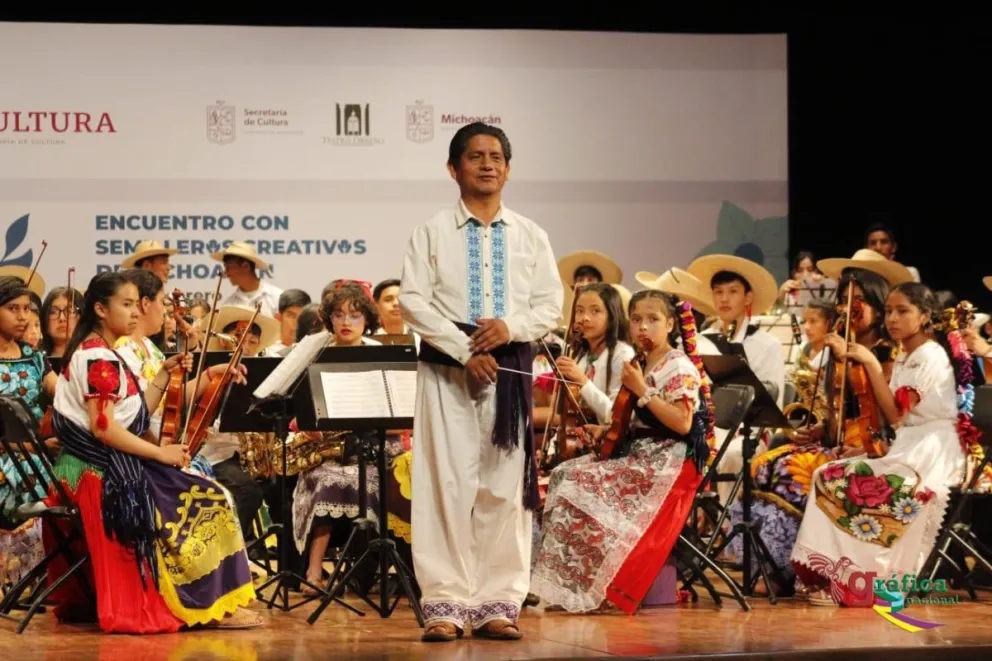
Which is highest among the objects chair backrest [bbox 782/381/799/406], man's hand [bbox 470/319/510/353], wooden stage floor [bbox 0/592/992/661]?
man's hand [bbox 470/319/510/353]

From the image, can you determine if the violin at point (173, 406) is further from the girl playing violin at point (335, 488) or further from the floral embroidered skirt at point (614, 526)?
the floral embroidered skirt at point (614, 526)

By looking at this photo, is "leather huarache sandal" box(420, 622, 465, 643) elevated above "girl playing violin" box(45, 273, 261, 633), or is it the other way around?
"girl playing violin" box(45, 273, 261, 633)

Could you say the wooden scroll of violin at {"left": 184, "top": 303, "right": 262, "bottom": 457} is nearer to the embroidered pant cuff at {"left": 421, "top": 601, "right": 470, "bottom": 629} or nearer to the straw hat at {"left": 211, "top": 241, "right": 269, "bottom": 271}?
the embroidered pant cuff at {"left": 421, "top": 601, "right": 470, "bottom": 629}

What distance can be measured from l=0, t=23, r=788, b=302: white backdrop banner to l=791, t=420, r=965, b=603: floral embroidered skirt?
4.42m

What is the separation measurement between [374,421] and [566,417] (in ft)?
3.42

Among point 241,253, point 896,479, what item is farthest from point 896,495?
point 241,253

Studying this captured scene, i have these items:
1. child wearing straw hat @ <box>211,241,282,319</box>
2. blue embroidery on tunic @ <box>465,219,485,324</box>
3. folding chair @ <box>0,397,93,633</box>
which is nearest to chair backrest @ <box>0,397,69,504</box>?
folding chair @ <box>0,397,93,633</box>

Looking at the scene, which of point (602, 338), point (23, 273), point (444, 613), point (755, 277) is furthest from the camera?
point (23, 273)

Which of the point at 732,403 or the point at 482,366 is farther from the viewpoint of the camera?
the point at 732,403

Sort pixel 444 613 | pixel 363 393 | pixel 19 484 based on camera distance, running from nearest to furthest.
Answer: pixel 444 613 → pixel 363 393 → pixel 19 484

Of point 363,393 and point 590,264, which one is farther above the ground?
point 590,264

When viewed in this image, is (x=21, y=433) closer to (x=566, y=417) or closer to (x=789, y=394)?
(x=566, y=417)

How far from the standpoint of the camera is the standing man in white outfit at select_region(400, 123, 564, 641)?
15.3 feet

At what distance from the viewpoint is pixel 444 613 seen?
184 inches
